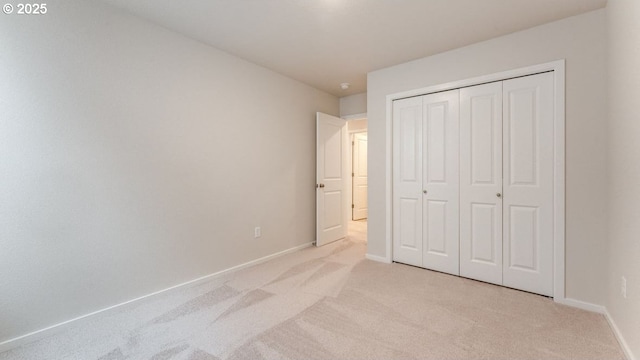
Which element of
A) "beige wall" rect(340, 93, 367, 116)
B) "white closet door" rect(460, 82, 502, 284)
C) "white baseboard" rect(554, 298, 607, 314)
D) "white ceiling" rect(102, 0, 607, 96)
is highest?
"white ceiling" rect(102, 0, 607, 96)

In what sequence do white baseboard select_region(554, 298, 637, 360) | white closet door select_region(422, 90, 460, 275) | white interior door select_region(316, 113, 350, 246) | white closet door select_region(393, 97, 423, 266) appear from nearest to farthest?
white baseboard select_region(554, 298, 637, 360) < white closet door select_region(422, 90, 460, 275) < white closet door select_region(393, 97, 423, 266) < white interior door select_region(316, 113, 350, 246)

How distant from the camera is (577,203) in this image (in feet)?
7.73

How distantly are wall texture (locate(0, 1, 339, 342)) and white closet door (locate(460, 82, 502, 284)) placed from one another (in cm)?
236

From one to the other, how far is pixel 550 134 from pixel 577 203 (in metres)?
0.63

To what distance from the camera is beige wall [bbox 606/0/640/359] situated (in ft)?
5.26

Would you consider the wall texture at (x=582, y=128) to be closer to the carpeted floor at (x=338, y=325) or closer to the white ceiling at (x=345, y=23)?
the white ceiling at (x=345, y=23)

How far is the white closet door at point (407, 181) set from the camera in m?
3.31

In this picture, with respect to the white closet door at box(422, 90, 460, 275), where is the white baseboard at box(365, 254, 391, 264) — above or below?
below

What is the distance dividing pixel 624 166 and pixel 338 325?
86.0 inches

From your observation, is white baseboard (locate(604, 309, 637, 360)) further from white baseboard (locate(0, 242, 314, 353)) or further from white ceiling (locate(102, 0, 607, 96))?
white baseboard (locate(0, 242, 314, 353))

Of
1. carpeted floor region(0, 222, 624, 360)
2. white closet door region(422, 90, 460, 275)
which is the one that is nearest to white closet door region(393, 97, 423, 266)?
white closet door region(422, 90, 460, 275)

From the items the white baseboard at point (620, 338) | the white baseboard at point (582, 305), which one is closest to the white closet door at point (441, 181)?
the white baseboard at point (582, 305)

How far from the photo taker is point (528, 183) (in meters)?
2.61

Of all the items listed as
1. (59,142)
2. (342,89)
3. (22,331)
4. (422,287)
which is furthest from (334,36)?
(22,331)
